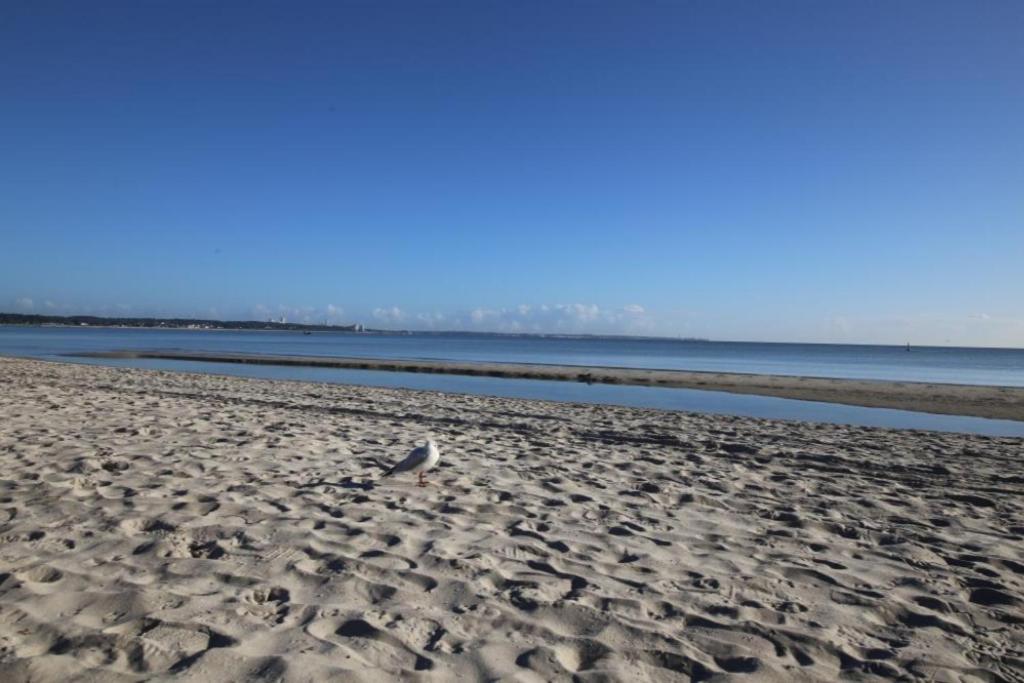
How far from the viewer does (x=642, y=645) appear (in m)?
3.59

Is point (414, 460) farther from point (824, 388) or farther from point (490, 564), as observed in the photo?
point (824, 388)

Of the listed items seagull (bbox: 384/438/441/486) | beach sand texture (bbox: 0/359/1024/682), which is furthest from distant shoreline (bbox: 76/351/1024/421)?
seagull (bbox: 384/438/441/486)

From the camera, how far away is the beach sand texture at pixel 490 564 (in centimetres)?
344

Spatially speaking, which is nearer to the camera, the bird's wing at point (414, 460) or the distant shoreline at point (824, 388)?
the bird's wing at point (414, 460)

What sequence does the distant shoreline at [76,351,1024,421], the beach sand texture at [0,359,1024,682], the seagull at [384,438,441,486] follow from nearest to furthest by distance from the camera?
the beach sand texture at [0,359,1024,682]
the seagull at [384,438,441,486]
the distant shoreline at [76,351,1024,421]

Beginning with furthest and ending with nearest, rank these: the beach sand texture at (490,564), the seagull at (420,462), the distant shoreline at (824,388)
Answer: the distant shoreline at (824,388)
the seagull at (420,462)
the beach sand texture at (490,564)

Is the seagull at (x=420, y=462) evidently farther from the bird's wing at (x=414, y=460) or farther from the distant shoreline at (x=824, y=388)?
the distant shoreline at (x=824, y=388)

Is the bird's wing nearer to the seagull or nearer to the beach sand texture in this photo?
the seagull

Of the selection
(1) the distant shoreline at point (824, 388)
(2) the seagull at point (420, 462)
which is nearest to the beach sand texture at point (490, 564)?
(2) the seagull at point (420, 462)

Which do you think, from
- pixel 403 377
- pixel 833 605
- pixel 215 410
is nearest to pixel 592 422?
pixel 215 410

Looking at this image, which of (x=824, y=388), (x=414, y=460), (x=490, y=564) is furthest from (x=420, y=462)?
(x=824, y=388)

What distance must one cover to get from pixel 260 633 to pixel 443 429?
310 inches

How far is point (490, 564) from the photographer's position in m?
4.64

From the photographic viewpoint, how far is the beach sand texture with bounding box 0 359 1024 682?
3.44m
